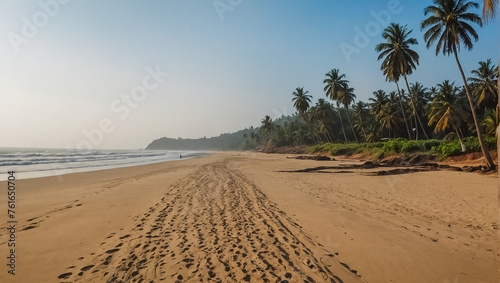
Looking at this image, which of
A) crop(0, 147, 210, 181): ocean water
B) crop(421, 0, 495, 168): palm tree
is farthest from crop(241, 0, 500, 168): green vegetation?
crop(0, 147, 210, 181): ocean water

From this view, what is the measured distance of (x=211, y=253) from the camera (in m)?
4.32

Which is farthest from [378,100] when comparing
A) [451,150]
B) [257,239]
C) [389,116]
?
[257,239]

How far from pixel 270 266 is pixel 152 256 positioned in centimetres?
235

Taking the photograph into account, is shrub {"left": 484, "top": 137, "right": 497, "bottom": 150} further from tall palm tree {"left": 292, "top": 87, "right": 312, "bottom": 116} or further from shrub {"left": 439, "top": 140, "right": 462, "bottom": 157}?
tall palm tree {"left": 292, "top": 87, "right": 312, "bottom": 116}

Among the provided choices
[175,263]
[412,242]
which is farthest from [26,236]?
[412,242]

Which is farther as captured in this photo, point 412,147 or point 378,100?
point 378,100

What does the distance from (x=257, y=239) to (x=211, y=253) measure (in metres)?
1.18

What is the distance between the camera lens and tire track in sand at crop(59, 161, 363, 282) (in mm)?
3588

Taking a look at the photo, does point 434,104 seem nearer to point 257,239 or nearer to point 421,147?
point 421,147

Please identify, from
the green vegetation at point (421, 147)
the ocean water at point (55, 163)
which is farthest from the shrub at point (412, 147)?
the ocean water at point (55, 163)

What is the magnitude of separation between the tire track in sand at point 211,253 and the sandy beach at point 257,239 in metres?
0.02

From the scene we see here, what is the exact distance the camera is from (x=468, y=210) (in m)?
7.21

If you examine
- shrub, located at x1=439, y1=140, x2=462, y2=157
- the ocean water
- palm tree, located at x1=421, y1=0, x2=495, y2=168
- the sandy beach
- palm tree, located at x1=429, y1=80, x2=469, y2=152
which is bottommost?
the sandy beach

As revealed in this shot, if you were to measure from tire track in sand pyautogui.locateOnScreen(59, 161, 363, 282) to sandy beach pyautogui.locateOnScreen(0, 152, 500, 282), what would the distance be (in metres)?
0.02
